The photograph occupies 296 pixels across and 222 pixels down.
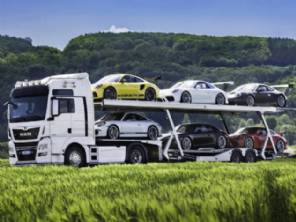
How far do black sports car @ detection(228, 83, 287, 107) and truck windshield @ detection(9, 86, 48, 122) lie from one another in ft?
37.5

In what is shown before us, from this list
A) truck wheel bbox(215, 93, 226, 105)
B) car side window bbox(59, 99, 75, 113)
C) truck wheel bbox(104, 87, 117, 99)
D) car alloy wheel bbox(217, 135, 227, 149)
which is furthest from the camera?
truck wheel bbox(215, 93, 226, 105)

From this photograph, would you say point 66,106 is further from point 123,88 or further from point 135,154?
point 135,154

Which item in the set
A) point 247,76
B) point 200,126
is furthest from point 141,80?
point 247,76

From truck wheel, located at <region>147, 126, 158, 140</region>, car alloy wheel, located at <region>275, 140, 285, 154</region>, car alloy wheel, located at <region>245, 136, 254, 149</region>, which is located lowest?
car alloy wheel, located at <region>275, 140, 285, 154</region>

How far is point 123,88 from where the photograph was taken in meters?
24.8

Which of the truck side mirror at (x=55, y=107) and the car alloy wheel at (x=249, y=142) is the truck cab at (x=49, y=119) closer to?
the truck side mirror at (x=55, y=107)

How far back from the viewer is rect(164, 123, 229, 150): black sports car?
2738 centimetres

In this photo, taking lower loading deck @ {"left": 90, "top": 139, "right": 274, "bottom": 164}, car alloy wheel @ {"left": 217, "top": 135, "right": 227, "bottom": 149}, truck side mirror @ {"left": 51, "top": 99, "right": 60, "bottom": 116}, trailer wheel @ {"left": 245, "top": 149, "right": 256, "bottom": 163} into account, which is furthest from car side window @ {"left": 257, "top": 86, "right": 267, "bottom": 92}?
truck side mirror @ {"left": 51, "top": 99, "right": 60, "bottom": 116}

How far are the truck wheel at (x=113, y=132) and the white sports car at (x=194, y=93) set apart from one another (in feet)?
12.7

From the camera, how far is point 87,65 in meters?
182

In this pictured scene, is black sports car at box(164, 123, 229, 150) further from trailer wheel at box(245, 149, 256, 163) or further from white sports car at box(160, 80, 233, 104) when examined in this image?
trailer wheel at box(245, 149, 256, 163)

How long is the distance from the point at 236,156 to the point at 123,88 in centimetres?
709

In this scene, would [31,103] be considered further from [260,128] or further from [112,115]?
[260,128]

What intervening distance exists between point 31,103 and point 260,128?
12756 mm
